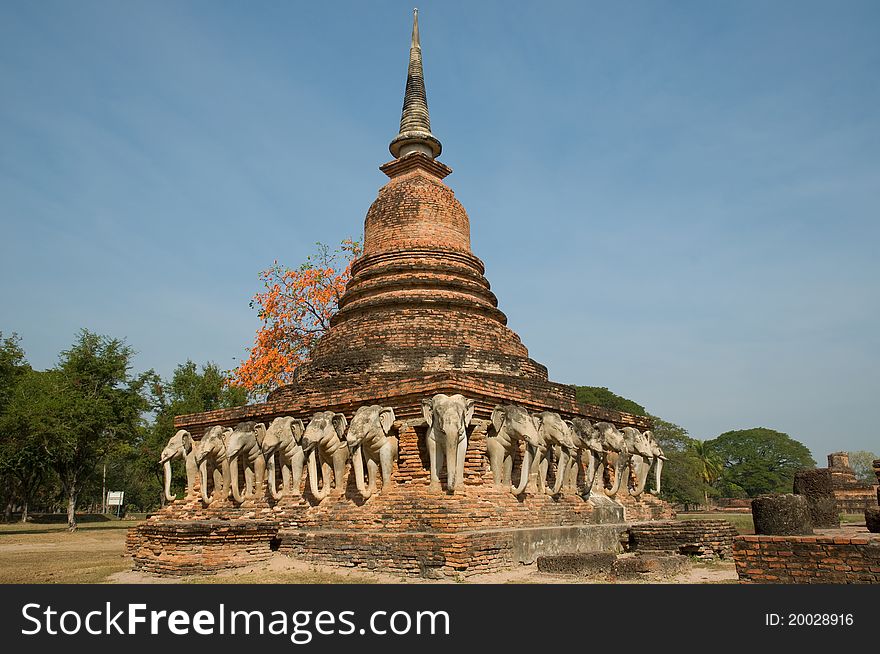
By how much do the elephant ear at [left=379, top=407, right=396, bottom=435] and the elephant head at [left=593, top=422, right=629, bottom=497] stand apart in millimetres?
4884

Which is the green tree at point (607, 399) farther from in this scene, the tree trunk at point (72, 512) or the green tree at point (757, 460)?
the tree trunk at point (72, 512)

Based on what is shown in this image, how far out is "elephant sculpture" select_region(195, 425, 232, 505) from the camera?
14391mm

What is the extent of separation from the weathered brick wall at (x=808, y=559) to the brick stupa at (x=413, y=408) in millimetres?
3950

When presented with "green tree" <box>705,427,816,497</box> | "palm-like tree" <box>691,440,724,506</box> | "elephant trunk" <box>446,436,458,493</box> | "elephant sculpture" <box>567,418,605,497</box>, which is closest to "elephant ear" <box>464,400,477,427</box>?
"elephant trunk" <box>446,436,458,493</box>

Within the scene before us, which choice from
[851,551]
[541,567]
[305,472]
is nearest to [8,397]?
[305,472]

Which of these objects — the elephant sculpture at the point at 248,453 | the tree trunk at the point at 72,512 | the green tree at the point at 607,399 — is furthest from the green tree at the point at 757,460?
the elephant sculpture at the point at 248,453

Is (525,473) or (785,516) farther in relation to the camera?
(525,473)

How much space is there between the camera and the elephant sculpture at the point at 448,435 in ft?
36.5

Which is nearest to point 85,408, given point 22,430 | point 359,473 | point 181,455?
point 22,430

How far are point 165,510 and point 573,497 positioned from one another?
9243 mm

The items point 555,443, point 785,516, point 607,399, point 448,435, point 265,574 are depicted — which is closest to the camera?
point 785,516

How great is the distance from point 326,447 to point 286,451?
4.04ft

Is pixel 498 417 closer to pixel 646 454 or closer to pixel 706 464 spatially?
pixel 646 454

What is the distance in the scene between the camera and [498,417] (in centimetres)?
1212
